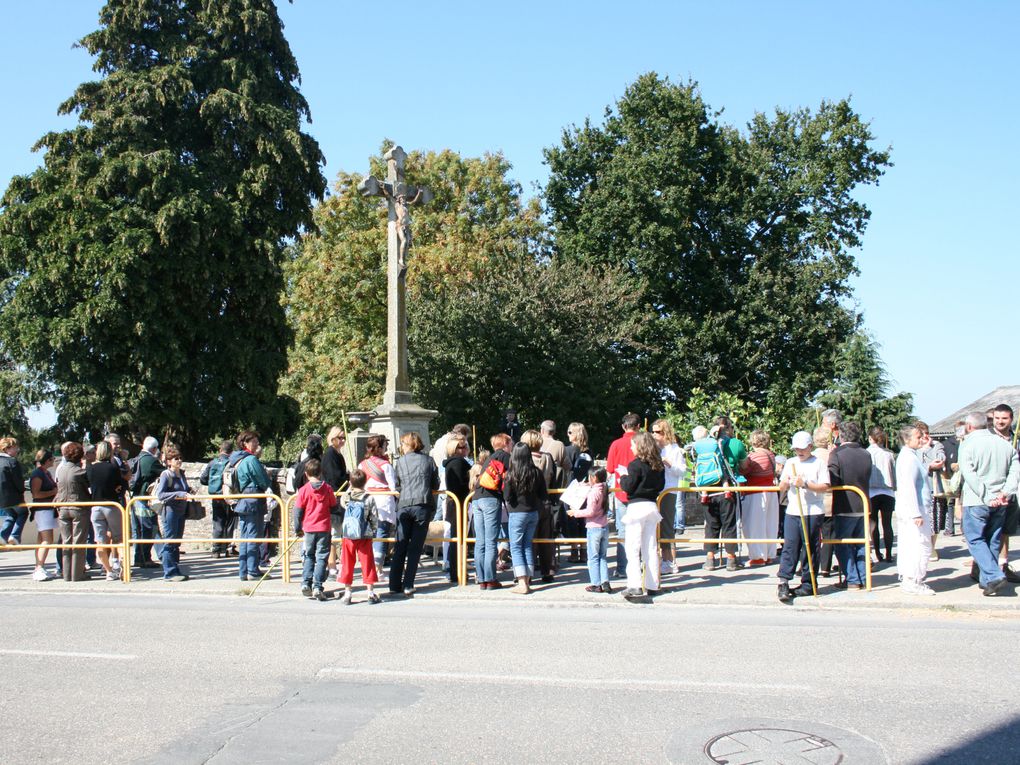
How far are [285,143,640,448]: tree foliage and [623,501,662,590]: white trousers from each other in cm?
1728

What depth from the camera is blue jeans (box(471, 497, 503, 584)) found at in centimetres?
1095

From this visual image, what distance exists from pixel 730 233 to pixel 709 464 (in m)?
25.4

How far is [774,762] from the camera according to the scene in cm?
492

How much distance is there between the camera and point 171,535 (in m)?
13.0

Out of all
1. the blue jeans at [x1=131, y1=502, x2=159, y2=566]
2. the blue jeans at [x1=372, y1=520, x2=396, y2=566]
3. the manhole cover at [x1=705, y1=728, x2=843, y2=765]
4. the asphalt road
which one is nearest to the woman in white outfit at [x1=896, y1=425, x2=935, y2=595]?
the asphalt road

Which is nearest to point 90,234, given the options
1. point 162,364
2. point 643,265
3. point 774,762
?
point 162,364

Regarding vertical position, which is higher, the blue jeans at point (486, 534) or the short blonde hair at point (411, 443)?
the short blonde hair at point (411, 443)

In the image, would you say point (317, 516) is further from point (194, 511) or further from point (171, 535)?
point (194, 511)

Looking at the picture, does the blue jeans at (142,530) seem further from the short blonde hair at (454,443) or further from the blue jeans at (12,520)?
the short blonde hair at (454,443)

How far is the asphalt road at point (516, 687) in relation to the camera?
17.4 ft

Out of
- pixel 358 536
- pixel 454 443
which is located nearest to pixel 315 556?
pixel 358 536

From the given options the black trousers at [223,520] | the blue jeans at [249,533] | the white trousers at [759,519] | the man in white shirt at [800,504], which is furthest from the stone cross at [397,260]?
the man in white shirt at [800,504]

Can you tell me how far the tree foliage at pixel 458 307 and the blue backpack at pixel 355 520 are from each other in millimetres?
17086

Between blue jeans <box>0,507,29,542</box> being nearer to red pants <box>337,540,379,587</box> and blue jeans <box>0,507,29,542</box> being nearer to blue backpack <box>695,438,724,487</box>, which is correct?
red pants <box>337,540,379,587</box>
